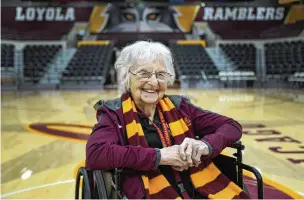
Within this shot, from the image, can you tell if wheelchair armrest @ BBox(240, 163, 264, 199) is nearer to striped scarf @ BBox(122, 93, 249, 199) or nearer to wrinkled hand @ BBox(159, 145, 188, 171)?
striped scarf @ BBox(122, 93, 249, 199)

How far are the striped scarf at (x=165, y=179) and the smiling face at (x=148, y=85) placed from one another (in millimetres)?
43

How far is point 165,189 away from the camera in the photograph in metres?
1.26

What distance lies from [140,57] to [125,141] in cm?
33

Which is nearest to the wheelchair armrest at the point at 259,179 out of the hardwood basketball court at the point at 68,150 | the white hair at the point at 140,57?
the white hair at the point at 140,57

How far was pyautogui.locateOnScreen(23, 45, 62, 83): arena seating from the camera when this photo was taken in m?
14.5

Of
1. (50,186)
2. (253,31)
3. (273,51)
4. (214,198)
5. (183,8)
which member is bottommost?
(50,186)

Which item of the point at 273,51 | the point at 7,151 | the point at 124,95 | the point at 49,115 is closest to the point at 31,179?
the point at 7,151

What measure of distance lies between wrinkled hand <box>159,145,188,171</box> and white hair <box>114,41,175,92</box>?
13.5 inches

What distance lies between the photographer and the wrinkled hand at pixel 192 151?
1.21 m

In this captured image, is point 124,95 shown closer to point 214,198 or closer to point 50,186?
point 214,198

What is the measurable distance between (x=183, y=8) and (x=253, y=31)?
364 centimetres

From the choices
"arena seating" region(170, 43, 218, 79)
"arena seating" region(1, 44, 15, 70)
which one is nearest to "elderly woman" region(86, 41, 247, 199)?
"arena seating" region(170, 43, 218, 79)

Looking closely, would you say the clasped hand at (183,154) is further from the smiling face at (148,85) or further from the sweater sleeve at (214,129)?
the smiling face at (148,85)

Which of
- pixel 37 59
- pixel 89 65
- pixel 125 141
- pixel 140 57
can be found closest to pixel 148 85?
pixel 140 57
